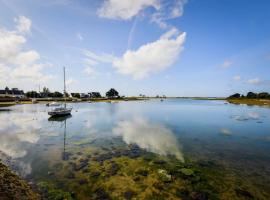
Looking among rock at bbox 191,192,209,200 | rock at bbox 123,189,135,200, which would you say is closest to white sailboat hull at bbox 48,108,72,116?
rock at bbox 123,189,135,200

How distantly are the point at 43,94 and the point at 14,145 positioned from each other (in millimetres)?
146431

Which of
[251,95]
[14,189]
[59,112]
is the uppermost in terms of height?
[251,95]

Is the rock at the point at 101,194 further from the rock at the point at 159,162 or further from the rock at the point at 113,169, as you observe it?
the rock at the point at 159,162

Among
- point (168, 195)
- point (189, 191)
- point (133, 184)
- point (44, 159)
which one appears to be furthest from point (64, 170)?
point (189, 191)

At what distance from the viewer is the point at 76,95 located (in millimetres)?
167000

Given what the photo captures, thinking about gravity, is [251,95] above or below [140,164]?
above

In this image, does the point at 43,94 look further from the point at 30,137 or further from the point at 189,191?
the point at 189,191

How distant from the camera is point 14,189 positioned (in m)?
9.24

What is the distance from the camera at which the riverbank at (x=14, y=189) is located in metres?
8.50

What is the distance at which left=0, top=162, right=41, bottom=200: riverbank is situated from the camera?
27.9 ft

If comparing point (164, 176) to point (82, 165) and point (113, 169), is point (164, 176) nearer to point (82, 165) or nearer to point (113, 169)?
point (113, 169)

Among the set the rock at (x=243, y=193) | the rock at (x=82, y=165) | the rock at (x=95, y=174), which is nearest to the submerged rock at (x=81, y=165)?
the rock at (x=82, y=165)

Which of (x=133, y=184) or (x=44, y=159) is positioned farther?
(x=44, y=159)

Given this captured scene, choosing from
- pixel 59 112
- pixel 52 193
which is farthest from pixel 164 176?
pixel 59 112
